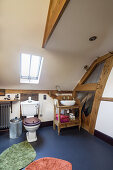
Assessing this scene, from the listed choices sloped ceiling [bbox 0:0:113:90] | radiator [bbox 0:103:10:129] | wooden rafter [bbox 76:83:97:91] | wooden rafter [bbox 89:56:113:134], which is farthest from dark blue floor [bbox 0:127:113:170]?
sloped ceiling [bbox 0:0:113:90]

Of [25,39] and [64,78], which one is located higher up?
[25,39]

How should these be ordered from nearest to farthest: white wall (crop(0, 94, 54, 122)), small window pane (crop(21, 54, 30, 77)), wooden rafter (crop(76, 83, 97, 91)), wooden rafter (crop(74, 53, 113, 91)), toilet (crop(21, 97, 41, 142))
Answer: toilet (crop(21, 97, 41, 142)), wooden rafter (crop(74, 53, 113, 91)), small window pane (crop(21, 54, 30, 77)), wooden rafter (crop(76, 83, 97, 91)), white wall (crop(0, 94, 54, 122))

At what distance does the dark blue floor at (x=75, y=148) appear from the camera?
156 centimetres

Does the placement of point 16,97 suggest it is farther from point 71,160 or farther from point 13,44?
point 71,160

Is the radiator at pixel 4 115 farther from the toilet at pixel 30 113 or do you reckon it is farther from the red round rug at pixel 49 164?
the red round rug at pixel 49 164

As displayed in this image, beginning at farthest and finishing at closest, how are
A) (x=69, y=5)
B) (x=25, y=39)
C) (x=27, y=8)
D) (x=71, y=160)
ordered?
(x=25, y=39) < (x=71, y=160) < (x=27, y=8) < (x=69, y=5)

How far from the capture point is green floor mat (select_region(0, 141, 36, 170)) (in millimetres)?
1443

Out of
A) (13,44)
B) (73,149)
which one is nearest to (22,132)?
(73,149)

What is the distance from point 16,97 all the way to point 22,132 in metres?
1.01

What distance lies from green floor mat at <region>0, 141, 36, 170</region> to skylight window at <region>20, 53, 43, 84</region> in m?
1.59

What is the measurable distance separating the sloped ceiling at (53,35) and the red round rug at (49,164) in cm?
183

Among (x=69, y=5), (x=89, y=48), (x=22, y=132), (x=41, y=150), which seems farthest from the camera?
(x=22, y=132)

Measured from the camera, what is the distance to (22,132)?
8.48ft

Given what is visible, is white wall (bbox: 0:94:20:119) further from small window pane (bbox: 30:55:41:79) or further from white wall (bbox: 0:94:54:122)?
small window pane (bbox: 30:55:41:79)
